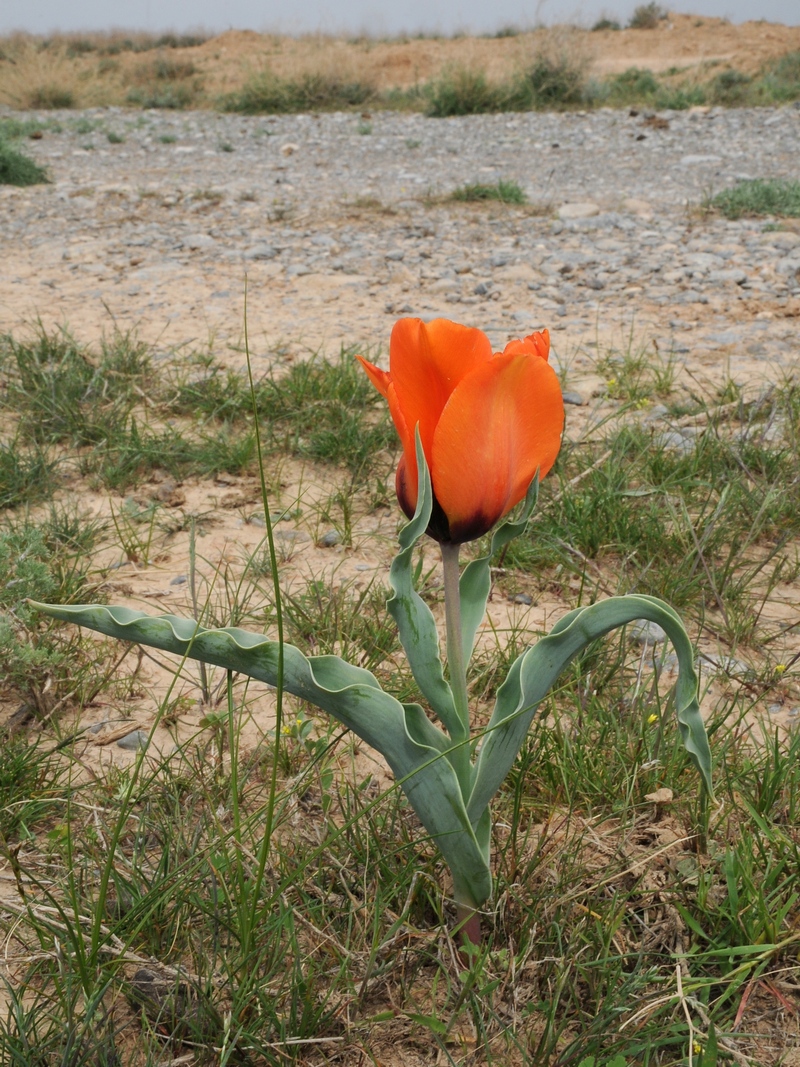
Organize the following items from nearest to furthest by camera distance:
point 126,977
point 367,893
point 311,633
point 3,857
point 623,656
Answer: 1. point 126,977
2. point 367,893
3. point 3,857
4. point 623,656
5. point 311,633

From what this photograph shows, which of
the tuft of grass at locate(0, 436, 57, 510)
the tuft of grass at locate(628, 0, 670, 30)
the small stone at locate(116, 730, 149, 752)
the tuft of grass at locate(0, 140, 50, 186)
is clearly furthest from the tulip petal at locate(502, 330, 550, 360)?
the tuft of grass at locate(628, 0, 670, 30)

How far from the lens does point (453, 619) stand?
0.99 m

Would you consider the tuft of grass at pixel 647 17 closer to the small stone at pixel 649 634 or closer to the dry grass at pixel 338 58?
the dry grass at pixel 338 58

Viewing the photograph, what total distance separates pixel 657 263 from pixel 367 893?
4.34 metres

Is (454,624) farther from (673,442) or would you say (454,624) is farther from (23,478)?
(673,442)

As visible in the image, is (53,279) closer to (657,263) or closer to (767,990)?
(657,263)

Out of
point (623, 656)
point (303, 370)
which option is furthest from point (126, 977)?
point (303, 370)

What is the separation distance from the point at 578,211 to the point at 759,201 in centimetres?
120

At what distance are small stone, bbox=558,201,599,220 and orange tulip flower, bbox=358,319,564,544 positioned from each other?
545 centimetres

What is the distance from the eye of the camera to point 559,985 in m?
1.06

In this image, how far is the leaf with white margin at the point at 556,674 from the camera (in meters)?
0.94

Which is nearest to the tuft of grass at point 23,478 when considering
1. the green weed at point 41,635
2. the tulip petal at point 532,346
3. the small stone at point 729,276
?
the green weed at point 41,635

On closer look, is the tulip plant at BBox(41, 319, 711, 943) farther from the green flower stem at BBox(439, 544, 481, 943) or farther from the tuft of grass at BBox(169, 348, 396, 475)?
the tuft of grass at BBox(169, 348, 396, 475)

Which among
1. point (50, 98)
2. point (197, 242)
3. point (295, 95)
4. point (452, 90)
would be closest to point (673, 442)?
point (197, 242)
